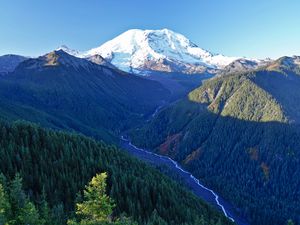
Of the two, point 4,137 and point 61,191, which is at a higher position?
point 4,137

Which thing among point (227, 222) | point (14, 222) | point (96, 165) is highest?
point (14, 222)

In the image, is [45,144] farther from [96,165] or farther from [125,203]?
[125,203]

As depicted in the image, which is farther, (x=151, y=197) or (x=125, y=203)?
(x=151, y=197)

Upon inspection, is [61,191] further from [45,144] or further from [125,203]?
[45,144]

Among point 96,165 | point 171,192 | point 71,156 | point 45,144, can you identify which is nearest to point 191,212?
point 171,192

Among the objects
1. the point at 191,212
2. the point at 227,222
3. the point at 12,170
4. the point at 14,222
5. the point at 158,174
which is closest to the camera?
the point at 14,222

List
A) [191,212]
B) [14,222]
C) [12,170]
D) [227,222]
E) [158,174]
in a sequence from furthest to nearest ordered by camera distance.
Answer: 1. [158,174]
2. [227,222]
3. [191,212]
4. [12,170]
5. [14,222]

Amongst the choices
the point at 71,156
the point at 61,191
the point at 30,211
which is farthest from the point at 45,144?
the point at 30,211
